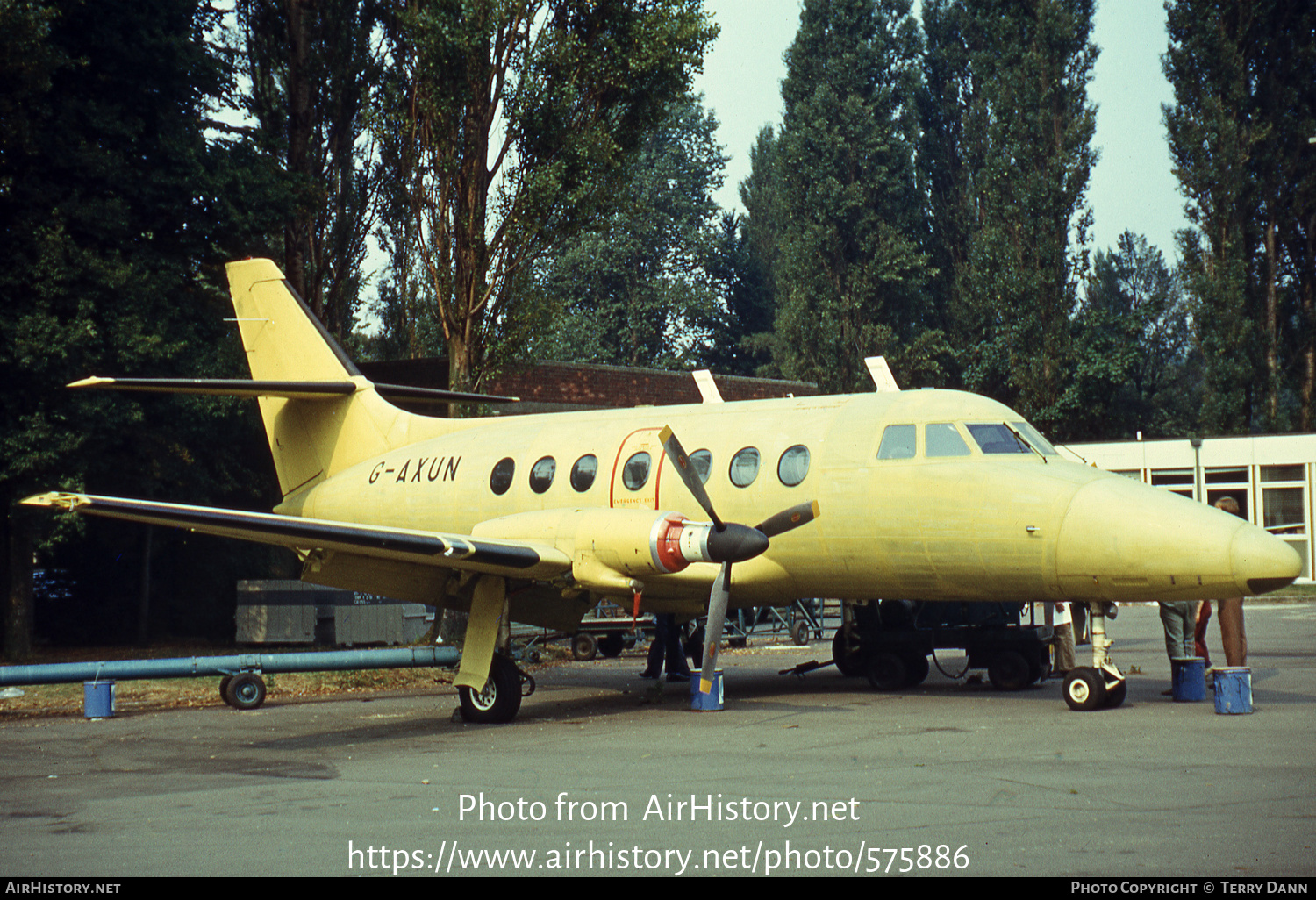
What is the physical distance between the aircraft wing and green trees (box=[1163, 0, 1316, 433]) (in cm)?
3852

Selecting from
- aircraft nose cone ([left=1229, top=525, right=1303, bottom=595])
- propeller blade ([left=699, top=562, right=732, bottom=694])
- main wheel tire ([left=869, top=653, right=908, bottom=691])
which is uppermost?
aircraft nose cone ([left=1229, top=525, right=1303, bottom=595])

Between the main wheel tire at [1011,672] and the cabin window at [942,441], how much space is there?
12.3 ft

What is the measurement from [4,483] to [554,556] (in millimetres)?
14115

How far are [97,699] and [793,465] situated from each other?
961 cm

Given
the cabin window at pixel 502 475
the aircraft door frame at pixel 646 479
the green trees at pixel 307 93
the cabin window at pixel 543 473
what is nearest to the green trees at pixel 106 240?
the green trees at pixel 307 93

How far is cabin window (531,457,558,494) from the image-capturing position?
15.7 metres

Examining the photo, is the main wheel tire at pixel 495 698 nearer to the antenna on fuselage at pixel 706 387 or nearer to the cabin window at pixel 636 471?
the cabin window at pixel 636 471

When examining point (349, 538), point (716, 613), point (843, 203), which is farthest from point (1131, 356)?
point (349, 538)

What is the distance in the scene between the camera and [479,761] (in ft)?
34.8

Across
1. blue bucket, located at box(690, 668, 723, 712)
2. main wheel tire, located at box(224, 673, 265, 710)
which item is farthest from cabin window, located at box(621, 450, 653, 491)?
main wheel tire, located at box(224, 673, 265, 710)

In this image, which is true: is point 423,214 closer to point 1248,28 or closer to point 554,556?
point 554,556

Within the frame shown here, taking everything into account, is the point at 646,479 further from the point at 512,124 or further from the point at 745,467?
the point at 512,124

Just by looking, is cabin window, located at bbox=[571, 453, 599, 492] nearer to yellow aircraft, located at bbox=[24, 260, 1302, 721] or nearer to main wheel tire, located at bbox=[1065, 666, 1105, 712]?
yellow aircraft, located at bbox=[24, 260, 1302, 721]
